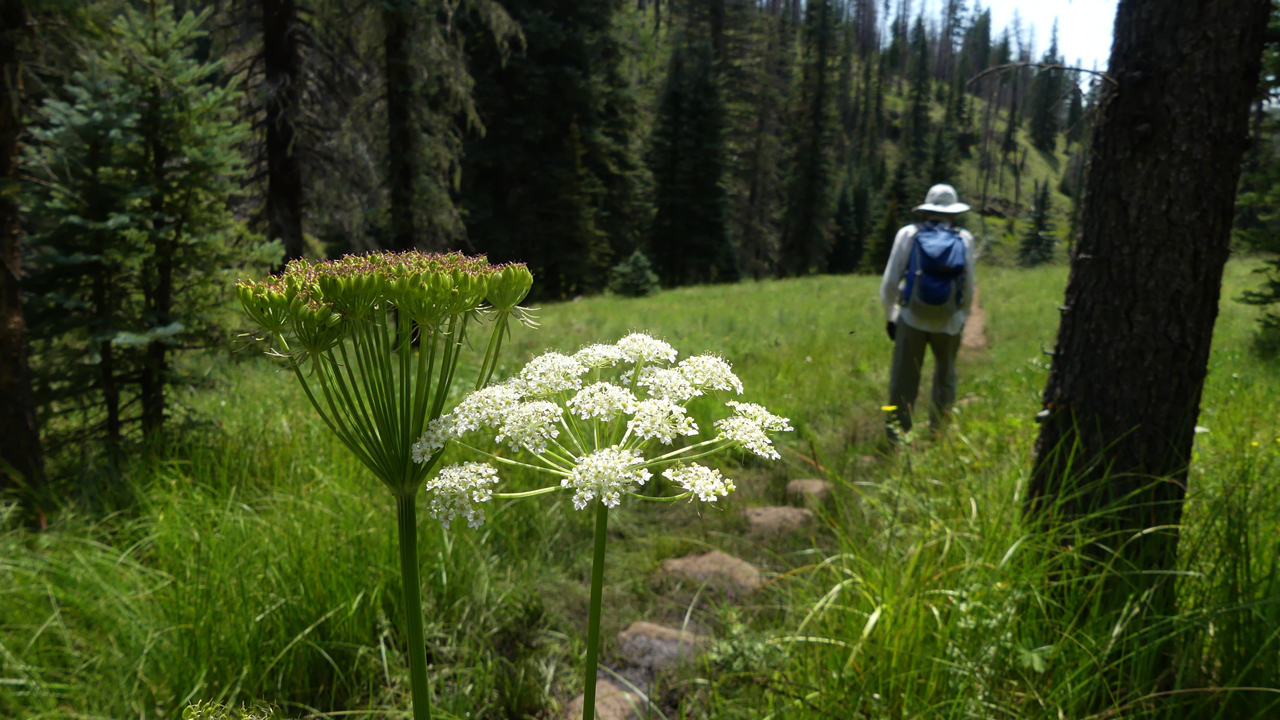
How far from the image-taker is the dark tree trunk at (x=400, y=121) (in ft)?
37.2

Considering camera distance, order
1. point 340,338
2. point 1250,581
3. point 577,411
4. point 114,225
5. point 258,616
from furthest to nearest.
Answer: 1. point 114,225
2. point 258,616
3. point 1250,581
4. point 577,411
5. point 340,338

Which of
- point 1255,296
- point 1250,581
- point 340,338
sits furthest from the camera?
point 1255,296

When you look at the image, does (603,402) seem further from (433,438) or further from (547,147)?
(547,147)

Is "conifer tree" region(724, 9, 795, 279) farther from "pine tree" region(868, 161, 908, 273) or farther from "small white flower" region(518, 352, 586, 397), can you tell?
"small white flower" region(518, 352, 586, 397)

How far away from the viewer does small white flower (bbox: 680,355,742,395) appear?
1.53m

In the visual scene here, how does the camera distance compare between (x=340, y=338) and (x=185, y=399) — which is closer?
(x=340, y=338)

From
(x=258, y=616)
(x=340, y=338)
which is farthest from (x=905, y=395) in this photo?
(x=340, y=338)

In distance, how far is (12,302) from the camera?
497 centimetres

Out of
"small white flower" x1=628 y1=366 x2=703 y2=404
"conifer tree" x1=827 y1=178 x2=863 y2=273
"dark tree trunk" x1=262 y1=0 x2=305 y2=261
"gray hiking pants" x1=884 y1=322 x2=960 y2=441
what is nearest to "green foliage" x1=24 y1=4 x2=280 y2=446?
"dark tree trunk" x1=262 y1=0 x2=305 y2=261

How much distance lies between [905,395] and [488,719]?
574 centimetres

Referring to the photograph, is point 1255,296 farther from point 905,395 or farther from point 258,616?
point 258,616

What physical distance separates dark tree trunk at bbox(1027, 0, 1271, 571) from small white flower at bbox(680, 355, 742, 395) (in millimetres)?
2324

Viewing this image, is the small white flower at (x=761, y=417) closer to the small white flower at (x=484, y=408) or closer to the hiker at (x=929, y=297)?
the small white flower at (x=484, y=408)

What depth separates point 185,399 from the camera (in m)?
7.11
